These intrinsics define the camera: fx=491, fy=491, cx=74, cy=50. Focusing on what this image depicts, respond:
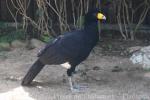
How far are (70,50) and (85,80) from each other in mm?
739

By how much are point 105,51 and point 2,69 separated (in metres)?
2.05

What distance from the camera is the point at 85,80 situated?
7.24 meters

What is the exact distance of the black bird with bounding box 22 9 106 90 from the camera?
6691 mm

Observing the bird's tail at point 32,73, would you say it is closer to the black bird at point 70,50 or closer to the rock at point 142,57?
the black bird at point 70,50

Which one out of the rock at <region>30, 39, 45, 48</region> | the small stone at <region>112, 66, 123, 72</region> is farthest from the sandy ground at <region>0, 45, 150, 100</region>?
the rock at <region>30, 39, 45, 48</region>

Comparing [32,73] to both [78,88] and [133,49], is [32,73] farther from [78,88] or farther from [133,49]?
[133,49]

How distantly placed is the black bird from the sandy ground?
0.25 m

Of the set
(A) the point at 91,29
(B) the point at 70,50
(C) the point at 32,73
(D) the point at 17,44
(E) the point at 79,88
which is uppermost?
(A) the point at 91,29

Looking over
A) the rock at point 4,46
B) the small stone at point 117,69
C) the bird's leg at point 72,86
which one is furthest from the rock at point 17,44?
the bird's leg at point 72,86

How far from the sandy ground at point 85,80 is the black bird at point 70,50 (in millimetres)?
247

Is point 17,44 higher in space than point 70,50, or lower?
lower

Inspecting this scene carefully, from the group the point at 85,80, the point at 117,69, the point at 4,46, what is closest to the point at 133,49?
the point at 117,69

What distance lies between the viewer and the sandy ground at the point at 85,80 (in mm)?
6488

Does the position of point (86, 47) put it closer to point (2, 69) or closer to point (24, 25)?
point (2, 69)
